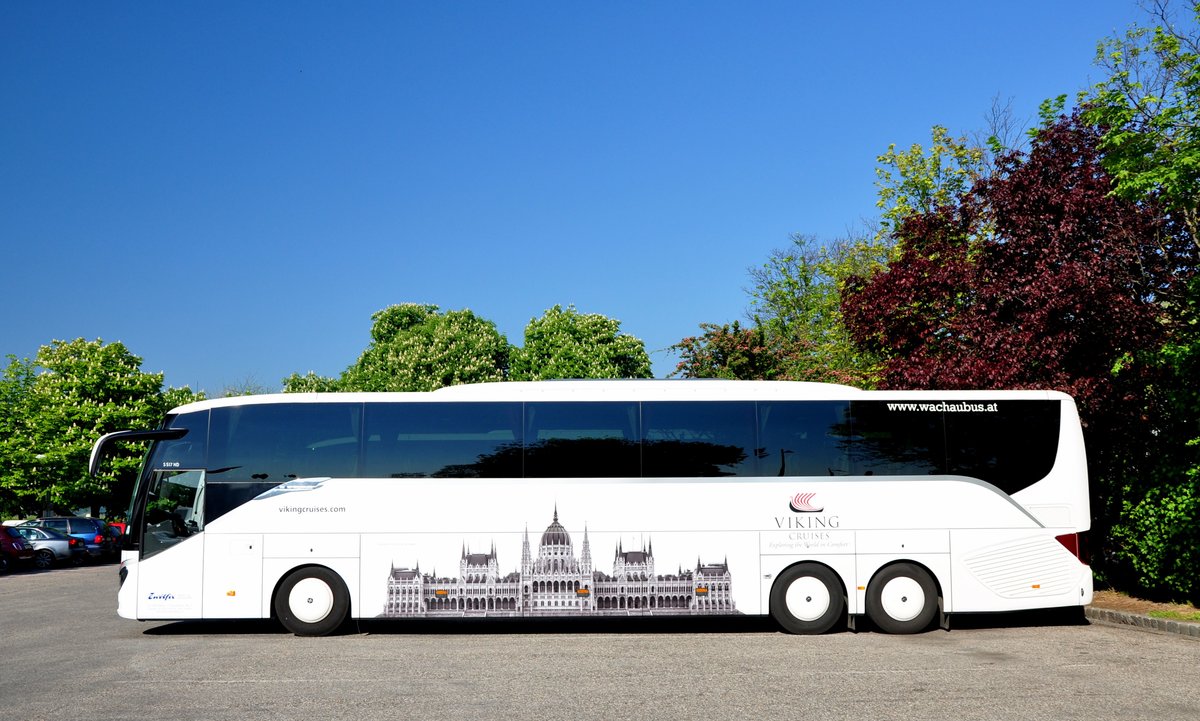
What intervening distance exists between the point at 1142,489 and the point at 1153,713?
708 centimetres

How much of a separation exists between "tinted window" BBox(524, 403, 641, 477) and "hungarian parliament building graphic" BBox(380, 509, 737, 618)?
26.1 inches

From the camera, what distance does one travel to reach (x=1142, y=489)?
13.6m

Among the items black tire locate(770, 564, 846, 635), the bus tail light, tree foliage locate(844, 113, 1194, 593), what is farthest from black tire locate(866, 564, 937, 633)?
tree foliage locate(844, 113, 1194, 593)

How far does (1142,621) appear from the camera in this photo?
12234 mm

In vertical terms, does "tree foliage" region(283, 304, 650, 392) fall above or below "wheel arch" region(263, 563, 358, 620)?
above

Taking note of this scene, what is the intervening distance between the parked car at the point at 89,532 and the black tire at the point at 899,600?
86.2 feet

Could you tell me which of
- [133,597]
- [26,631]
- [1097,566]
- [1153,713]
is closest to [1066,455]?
[1097,566]

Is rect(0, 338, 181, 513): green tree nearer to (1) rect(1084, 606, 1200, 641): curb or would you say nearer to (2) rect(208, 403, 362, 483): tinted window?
(2) rect(208, 403, 362, 483): tinted window

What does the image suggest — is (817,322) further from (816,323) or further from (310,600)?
(310,600)

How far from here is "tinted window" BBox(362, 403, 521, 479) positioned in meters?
12.1

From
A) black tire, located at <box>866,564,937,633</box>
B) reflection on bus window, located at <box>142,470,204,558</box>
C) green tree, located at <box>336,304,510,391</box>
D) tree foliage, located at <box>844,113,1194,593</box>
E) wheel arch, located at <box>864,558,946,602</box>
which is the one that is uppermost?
green tree, located at <box>336,304,510,391</box>

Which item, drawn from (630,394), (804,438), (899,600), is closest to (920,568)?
(899,600)

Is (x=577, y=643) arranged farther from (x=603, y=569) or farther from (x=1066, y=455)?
(x=1066, y=455)

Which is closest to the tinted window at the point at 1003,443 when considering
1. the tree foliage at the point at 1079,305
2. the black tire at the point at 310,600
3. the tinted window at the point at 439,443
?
the tree foliage at the point at 1079,305
